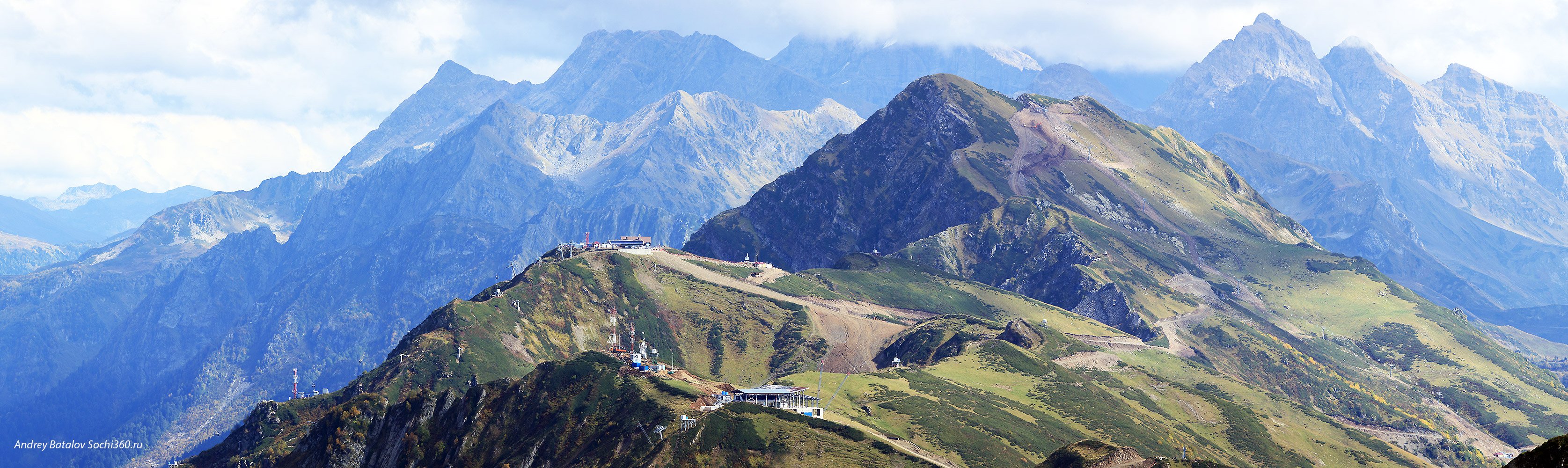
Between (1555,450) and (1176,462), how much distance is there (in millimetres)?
114643

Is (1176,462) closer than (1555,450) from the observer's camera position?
No

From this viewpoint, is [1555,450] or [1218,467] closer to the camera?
[1555,450]

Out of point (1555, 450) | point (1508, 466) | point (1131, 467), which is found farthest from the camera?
point (1131, 467)

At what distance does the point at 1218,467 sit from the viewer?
195 meters

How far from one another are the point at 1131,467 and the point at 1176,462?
25.7ft

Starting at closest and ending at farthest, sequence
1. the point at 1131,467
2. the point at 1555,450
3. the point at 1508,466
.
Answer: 1. the point at 1508,466
2. the point at 1555,450
3. the point at 1131,467

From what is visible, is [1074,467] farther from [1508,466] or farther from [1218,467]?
[1508,466]

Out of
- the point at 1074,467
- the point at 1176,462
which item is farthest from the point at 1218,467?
the point at 1074,467

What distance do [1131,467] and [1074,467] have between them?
1014 cm

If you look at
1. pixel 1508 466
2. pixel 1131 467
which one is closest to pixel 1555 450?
pixel 1508 466

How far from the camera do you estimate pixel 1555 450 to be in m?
82.7

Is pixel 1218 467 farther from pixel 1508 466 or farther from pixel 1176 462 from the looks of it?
pixel 1508 466

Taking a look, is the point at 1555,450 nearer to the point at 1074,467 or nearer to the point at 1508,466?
the point at 1508,466

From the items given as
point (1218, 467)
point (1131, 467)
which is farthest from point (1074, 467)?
point (1218, 467)
